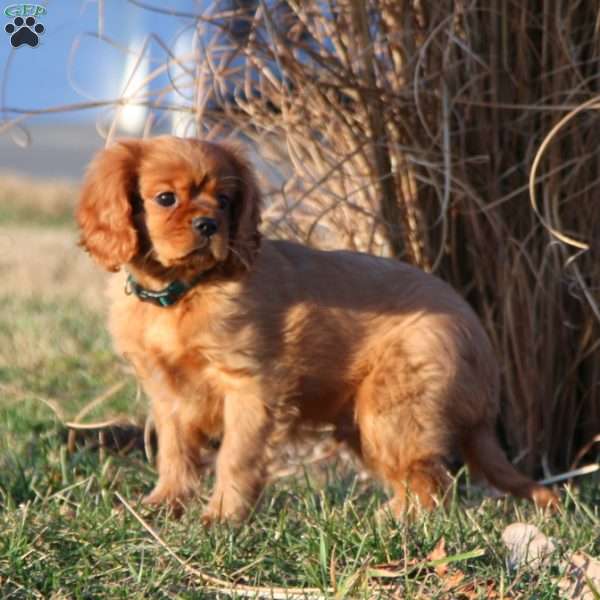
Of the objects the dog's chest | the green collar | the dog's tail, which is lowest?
the dog's tail

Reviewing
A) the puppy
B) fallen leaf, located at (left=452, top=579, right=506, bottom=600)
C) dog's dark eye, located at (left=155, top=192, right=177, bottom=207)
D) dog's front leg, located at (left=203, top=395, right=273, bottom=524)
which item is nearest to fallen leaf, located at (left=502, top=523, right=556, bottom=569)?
fallen leaf, located at (left=452, top=579, right=506, bottom=600)

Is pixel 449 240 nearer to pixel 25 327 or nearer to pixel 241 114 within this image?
pixel 241 114

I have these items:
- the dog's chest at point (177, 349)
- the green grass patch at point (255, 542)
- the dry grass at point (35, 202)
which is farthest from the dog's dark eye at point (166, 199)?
the dry grass at point (35, 202)

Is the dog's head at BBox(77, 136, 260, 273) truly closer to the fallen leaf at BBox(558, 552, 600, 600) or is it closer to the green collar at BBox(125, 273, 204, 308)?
the green collar at BBox(125, 273, 204, 308)

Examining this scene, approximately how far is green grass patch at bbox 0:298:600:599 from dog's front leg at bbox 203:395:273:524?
0.21 feet

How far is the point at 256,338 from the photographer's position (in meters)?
3.41

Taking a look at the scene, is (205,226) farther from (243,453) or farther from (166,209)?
(243,453)

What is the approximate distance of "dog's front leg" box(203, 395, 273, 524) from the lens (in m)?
3.33

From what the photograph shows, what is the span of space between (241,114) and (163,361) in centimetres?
136

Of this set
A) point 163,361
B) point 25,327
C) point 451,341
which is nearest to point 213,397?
point 163,361

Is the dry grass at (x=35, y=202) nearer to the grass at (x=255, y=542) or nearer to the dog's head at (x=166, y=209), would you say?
the grass at (x=255, y=542)

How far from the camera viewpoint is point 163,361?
3.43 metres

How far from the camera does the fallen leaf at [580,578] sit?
7.90ft

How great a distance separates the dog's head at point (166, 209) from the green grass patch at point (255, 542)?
25.9 inches
